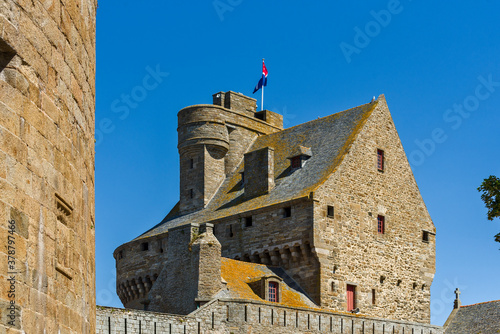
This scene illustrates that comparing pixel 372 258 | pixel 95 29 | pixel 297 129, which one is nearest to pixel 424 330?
pixel 372 258

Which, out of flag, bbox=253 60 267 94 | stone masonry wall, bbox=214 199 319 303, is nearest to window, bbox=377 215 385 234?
stone masonry wall, bbox=214 199 319 303

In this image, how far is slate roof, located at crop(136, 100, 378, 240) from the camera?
4203 cm

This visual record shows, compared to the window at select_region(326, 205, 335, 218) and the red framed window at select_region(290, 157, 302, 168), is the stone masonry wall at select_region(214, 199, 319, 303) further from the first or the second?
the red framed window at select_region(290, 157, 302, 168)

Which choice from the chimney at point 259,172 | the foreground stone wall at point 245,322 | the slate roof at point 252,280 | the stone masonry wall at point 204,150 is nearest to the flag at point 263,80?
the stone masonry wall at point 204,150

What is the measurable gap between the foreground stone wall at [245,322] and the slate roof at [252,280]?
3.39 feet

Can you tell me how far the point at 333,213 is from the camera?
40625mm

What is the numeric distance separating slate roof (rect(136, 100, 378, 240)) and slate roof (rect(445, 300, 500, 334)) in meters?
15.0

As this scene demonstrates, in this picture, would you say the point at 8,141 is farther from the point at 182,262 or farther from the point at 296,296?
the point at 296,296

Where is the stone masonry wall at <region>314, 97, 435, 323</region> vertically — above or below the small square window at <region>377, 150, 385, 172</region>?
below

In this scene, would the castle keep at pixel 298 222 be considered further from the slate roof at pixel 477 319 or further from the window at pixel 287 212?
the slate roof at pixel 477 319

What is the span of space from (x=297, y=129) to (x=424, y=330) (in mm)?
13340

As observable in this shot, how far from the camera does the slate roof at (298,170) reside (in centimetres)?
4203

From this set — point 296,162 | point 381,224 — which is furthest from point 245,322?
point 296,162

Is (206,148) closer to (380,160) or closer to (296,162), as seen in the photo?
(296,162)
